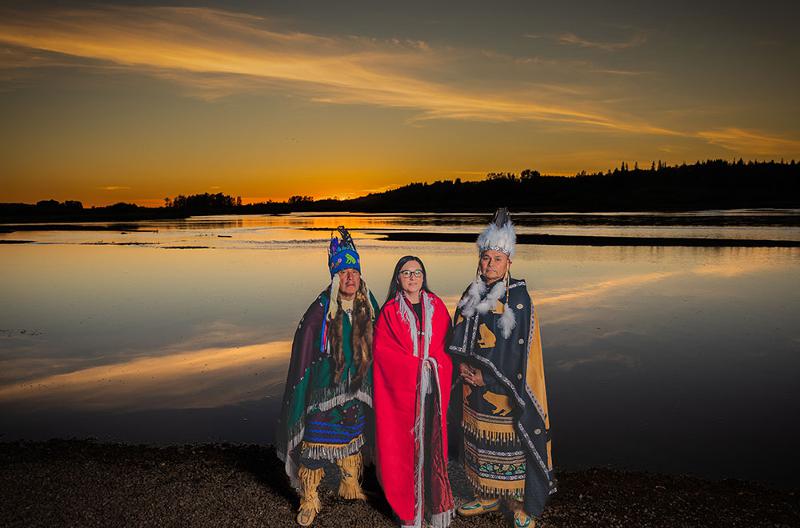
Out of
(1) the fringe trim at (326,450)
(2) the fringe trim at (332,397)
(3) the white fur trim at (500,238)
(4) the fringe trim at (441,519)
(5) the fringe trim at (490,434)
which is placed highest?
(3) the white fur trim at (500,238)

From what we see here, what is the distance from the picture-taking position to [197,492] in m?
6.37

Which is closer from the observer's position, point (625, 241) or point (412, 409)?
point (412, 409)

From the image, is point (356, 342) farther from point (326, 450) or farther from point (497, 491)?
point (497, 491)

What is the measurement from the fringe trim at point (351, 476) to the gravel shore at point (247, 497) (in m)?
0.10

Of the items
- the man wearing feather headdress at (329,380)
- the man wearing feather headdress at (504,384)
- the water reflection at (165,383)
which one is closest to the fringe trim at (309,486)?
the man wearing feather headdress at (329,380)

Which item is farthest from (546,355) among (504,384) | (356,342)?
(356,342)

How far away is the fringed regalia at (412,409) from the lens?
5582 millimetres

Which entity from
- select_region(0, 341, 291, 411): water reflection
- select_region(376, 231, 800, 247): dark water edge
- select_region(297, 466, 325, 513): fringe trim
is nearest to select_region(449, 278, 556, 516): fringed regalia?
select_region(297, 466, 325, 513): fringe trim

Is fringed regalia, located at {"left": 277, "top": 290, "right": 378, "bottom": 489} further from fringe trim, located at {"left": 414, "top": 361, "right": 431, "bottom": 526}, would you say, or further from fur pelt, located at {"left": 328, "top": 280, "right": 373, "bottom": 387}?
fringe trim, located at {"left": 414, "top": 361, "right": 431, "bottom": 526}

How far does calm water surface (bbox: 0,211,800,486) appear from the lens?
830cm

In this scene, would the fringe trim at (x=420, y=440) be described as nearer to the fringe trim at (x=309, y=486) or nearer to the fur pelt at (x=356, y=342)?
the fur pelt at (x=356, y=342)

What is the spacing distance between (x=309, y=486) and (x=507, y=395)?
207 centimetres

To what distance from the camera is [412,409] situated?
5.62m

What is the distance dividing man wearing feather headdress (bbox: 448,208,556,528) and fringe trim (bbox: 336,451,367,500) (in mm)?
1154
